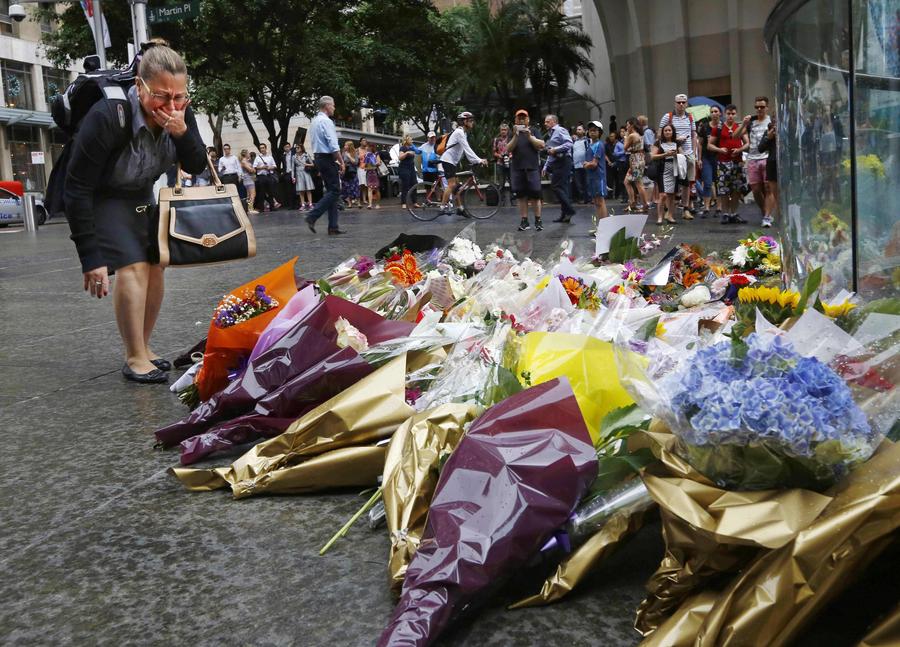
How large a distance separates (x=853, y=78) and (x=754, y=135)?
356 inches

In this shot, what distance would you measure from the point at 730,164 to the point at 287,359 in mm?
11246

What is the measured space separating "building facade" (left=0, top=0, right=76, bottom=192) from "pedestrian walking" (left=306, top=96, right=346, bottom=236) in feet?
95.6

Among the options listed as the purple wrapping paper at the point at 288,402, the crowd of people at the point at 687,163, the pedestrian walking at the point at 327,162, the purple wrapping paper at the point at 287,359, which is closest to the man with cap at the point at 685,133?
the crowd of people at the point at 687,163

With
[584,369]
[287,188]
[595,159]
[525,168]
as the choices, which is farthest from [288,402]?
[287,188]

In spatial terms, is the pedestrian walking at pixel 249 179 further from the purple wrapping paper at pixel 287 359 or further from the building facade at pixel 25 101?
the purple wrapping paper at pixel 287 359

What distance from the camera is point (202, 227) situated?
4.62 meters

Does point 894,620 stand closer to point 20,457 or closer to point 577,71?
point 20,457

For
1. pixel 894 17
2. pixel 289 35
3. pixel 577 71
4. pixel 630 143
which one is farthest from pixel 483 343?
pixel 577 71

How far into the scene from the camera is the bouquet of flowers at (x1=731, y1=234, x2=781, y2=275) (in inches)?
197

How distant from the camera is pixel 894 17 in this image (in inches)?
119

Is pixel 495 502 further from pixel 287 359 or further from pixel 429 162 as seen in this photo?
pixel 429 162

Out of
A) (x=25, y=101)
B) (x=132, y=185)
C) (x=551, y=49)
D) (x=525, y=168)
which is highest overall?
(x=25, y=101)

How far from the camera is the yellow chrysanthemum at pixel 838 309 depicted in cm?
253

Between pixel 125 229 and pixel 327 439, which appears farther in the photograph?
pixel 125 229
